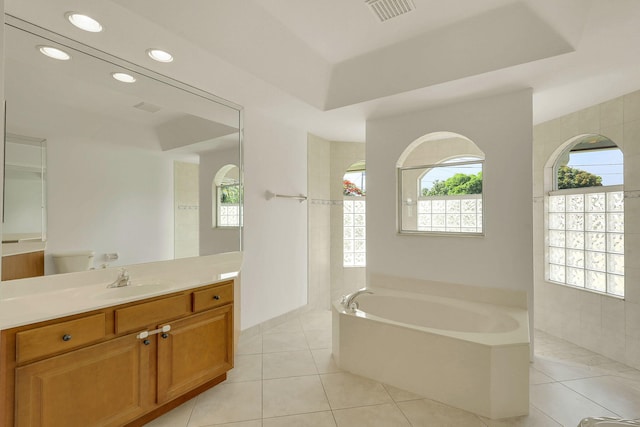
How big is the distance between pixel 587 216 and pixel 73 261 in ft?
14.6

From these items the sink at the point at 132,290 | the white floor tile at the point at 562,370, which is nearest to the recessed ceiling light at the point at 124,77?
the sink at the point at 132,290

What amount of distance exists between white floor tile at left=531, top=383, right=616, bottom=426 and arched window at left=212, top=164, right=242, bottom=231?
8.66 feet

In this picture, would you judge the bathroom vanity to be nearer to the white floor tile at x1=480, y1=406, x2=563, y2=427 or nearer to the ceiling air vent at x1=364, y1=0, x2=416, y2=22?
the white floor tile at x1=480, y1=406, x2=563, y2=427

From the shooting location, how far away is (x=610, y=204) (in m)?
2.92

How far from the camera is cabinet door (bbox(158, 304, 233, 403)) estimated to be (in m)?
1.80

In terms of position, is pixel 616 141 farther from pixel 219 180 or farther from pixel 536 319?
pixel 219 180

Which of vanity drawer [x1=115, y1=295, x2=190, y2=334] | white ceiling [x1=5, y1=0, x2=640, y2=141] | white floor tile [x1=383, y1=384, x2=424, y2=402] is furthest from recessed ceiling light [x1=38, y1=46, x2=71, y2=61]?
white floor tile [x1=383, y1=384, x2=424, y2=402]

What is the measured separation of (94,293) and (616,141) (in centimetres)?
429

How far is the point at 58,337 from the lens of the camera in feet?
4.54

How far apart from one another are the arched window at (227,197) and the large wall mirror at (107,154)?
0.15ft

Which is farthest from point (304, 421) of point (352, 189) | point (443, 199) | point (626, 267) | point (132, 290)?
point (352, 189)

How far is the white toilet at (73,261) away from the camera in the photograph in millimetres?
1739

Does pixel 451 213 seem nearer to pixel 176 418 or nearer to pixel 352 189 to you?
pixel 352 189

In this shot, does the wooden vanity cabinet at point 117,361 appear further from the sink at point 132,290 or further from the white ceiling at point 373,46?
the white ceiling at point 373,46
